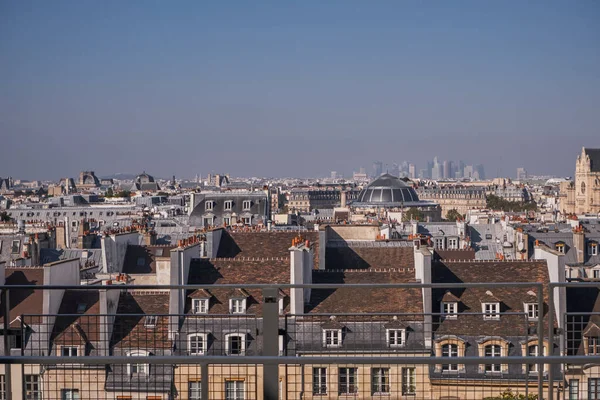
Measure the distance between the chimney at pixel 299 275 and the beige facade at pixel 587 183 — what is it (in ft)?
301

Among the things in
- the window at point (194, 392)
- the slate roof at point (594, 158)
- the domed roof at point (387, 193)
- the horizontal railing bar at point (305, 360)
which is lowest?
the window at point (194, 392)

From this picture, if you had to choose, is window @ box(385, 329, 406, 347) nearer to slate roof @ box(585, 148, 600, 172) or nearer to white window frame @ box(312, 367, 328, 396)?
white window frame @ box(312, 367, 328, 396)

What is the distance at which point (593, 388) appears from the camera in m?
5.79

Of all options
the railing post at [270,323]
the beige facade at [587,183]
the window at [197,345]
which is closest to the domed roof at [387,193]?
the beige facade at [587,183]

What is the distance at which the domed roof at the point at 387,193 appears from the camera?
89062mm

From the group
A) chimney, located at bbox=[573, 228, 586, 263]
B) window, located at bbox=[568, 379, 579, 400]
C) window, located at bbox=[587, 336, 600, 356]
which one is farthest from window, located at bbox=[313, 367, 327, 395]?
chimney, located at bbox=[573, 228, 586, 263]

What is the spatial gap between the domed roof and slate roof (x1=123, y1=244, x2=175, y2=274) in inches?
2524

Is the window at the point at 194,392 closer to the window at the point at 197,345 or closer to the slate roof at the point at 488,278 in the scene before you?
the window at the point at 197,345

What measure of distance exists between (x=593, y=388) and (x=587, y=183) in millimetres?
104572

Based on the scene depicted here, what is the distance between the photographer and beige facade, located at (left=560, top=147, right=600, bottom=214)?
103938mm

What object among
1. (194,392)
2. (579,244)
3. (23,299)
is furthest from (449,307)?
(579,244)

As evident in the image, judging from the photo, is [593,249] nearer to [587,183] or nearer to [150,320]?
[150,320]

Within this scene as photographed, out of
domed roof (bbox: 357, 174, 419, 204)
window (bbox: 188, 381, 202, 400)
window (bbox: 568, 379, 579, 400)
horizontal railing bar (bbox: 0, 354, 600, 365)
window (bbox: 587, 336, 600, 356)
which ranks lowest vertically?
window (bbox: 587, 336, 600, 356)

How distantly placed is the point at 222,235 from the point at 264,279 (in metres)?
5.86
